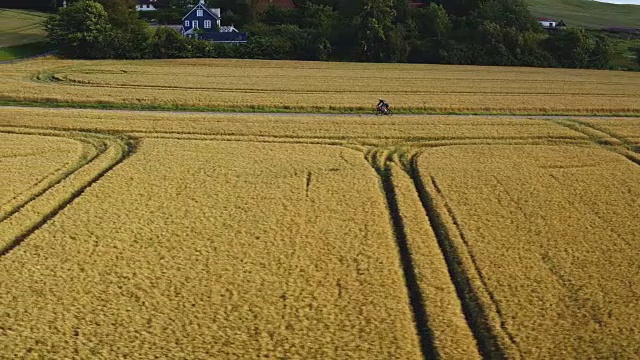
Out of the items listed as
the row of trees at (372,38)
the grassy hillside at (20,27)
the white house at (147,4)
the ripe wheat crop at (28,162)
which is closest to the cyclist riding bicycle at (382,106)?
the ripe wheat crop at (28,162)

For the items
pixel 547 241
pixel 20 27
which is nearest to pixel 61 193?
pixel 547 241

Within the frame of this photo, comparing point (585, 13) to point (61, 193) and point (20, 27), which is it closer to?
point (20, 27)

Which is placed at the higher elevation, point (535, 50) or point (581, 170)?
point (535, 50)

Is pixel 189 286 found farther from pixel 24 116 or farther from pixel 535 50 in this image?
pixel 535 50

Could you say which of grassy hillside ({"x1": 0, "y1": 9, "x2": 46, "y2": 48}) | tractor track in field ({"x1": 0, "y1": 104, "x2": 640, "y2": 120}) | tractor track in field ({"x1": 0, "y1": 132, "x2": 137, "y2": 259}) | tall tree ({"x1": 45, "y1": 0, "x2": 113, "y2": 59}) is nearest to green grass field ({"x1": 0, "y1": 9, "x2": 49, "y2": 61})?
grassy hillside ({"x1": 0, "y1": 9, "x2": 46, "y2": 48})

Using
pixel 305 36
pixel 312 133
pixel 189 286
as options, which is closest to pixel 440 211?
pixel 189 286

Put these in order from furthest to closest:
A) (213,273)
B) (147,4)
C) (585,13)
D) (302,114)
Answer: (585,13)
(147,4)
(302,114)
(213,273)
